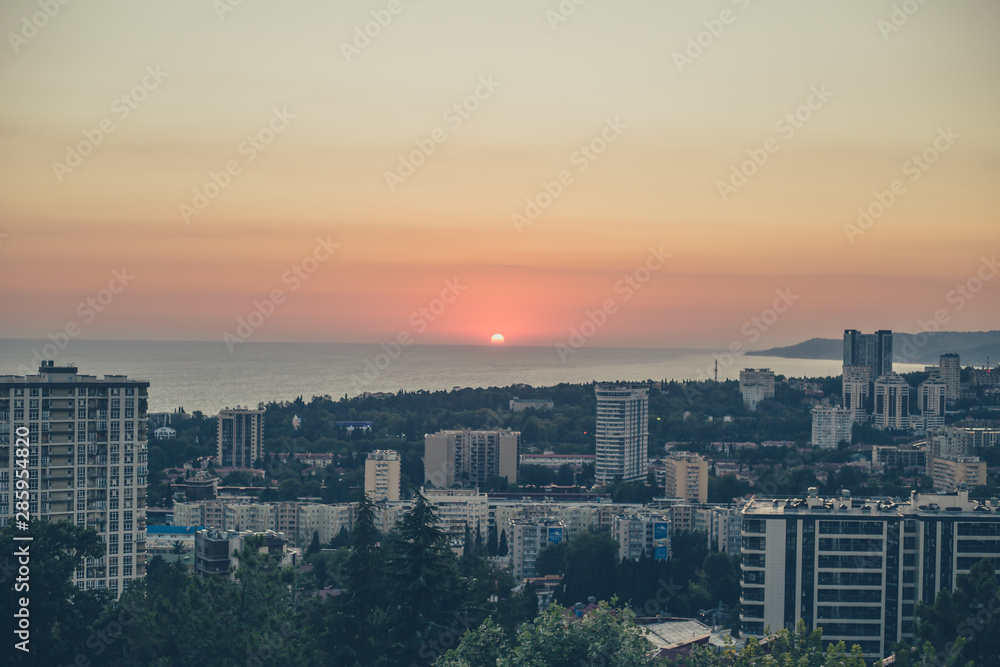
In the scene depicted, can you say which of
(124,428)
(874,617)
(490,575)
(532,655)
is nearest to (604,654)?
(532,655)

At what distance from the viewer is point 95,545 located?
7984mm

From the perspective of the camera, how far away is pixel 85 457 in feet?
38.7

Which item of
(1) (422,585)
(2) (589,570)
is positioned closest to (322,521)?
(2) (589,570)

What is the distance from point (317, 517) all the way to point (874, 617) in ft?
45.5

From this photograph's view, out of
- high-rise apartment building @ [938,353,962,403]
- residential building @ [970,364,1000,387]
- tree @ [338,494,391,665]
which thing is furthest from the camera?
residential building @ [970,364,1000,387]

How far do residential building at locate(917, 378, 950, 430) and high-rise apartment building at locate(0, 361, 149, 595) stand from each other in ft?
121

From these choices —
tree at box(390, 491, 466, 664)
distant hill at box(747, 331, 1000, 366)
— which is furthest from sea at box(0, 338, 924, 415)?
tree at box(390, 491, 466, 664)

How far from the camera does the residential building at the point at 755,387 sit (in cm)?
5119

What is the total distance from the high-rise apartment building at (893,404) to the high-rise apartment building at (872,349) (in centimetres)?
1177

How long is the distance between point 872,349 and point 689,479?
111 ft

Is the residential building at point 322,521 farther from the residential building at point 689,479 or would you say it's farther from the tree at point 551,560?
the residential building at point 689,479

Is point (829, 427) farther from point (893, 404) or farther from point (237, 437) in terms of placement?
point (237, 437)

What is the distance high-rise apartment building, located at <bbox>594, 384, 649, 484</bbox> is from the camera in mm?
33119

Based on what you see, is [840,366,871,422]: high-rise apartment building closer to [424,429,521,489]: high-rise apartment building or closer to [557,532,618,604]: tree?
[424,429,521,489]: high-rise apartment building
